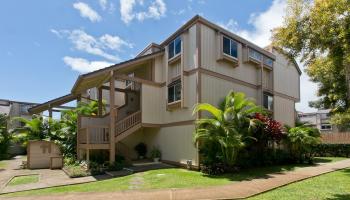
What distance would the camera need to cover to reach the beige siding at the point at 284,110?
71.9 ft

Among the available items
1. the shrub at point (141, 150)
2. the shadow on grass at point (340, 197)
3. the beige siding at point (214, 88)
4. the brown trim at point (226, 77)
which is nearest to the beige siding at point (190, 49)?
the brown trim at point (226, 77)

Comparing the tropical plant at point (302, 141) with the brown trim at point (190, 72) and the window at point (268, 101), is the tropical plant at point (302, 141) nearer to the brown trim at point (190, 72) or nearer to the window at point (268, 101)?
the window at point (268, 101)

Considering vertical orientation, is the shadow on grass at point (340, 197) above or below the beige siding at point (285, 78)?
below

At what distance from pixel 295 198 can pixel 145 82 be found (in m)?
11.5

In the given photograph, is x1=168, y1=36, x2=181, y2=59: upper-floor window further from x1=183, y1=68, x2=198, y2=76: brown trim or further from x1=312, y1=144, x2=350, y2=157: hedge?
x1=312, y1=144, x2=350, y2=157: hedge

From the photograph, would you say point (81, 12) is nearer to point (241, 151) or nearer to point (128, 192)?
point (128, 192)

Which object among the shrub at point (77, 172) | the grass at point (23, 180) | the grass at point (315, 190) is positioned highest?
the grass at point (315, 190)

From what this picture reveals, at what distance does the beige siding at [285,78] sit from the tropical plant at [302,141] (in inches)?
187

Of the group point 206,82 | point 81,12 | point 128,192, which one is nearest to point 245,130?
point 206,82

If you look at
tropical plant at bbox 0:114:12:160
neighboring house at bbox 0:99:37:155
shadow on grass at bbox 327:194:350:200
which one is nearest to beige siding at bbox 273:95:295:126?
shadow on grass at bbox 327:194:350:200

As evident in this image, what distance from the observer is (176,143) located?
16.6 metres

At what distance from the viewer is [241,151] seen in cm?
1477

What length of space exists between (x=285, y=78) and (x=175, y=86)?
11253 mm

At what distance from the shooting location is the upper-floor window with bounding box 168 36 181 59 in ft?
55.2
